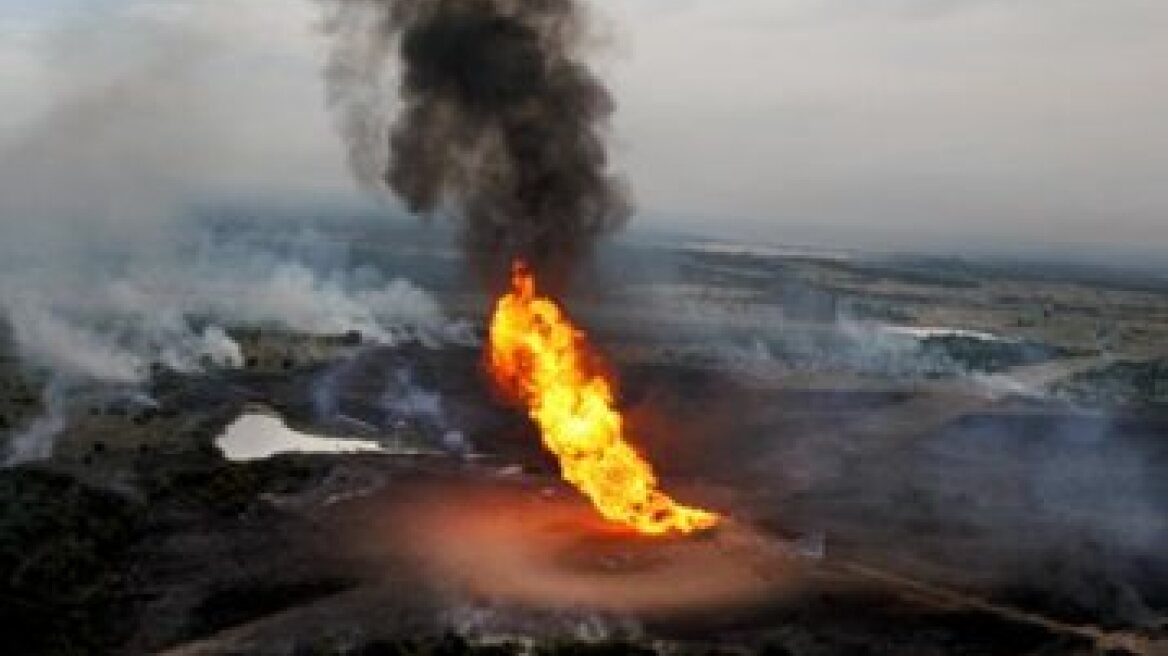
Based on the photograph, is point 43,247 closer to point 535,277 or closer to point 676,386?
point 676,386

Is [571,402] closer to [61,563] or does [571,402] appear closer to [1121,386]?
[61,563]

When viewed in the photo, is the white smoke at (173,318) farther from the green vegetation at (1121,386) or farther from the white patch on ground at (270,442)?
the green vegetation at (1121,386)

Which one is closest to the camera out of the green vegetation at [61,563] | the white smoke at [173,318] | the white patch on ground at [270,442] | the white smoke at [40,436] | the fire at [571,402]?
the green vegetation at [61,563]

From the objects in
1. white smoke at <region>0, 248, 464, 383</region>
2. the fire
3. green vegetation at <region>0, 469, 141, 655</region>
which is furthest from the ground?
white smoke at <region>0, 248, 464, 383</region>

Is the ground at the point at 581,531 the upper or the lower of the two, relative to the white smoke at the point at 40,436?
upper

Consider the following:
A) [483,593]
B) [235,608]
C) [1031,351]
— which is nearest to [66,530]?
[235,608]

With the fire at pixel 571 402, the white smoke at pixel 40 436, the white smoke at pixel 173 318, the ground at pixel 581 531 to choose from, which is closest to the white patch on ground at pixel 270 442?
the ground at pixel 581 531

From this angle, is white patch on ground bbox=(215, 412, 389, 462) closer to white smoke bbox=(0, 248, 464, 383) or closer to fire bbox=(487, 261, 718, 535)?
white smoke bbox=(0, 248, 464, 383)

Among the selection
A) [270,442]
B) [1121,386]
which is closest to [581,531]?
[270,442]
